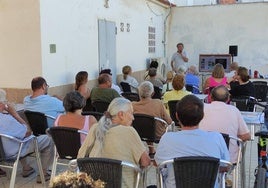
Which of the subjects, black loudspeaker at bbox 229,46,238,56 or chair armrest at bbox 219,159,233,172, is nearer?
chair armrest at bbox 219,159,233,172

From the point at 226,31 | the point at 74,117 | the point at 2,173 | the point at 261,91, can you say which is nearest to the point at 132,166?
the point at 74,117

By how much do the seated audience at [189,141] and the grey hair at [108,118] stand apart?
1.31 ft

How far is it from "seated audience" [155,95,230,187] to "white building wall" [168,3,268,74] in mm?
10645

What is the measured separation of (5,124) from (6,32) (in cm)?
254

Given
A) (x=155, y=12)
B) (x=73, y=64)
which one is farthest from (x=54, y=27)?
(x=155, y=12)

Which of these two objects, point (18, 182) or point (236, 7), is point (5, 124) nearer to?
point (18, 182)

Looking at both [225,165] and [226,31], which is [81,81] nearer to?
[225,165]

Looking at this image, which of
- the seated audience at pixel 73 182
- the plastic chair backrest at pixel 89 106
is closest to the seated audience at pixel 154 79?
the plastic chair backrest at pixel 89 106

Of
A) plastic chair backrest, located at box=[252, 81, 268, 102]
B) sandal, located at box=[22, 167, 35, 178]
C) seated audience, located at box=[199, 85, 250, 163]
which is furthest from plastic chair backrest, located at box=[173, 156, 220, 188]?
plastic chair backrest, located at box=[252, 81, 268, 102]

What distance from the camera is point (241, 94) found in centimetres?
663

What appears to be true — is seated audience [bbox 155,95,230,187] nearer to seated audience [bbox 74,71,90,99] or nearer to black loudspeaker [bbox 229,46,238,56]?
seated audience [bbox 74,71,90,99]

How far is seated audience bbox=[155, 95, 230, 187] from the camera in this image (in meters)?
2.57

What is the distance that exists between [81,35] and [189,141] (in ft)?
17.2

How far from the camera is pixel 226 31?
1289cm
